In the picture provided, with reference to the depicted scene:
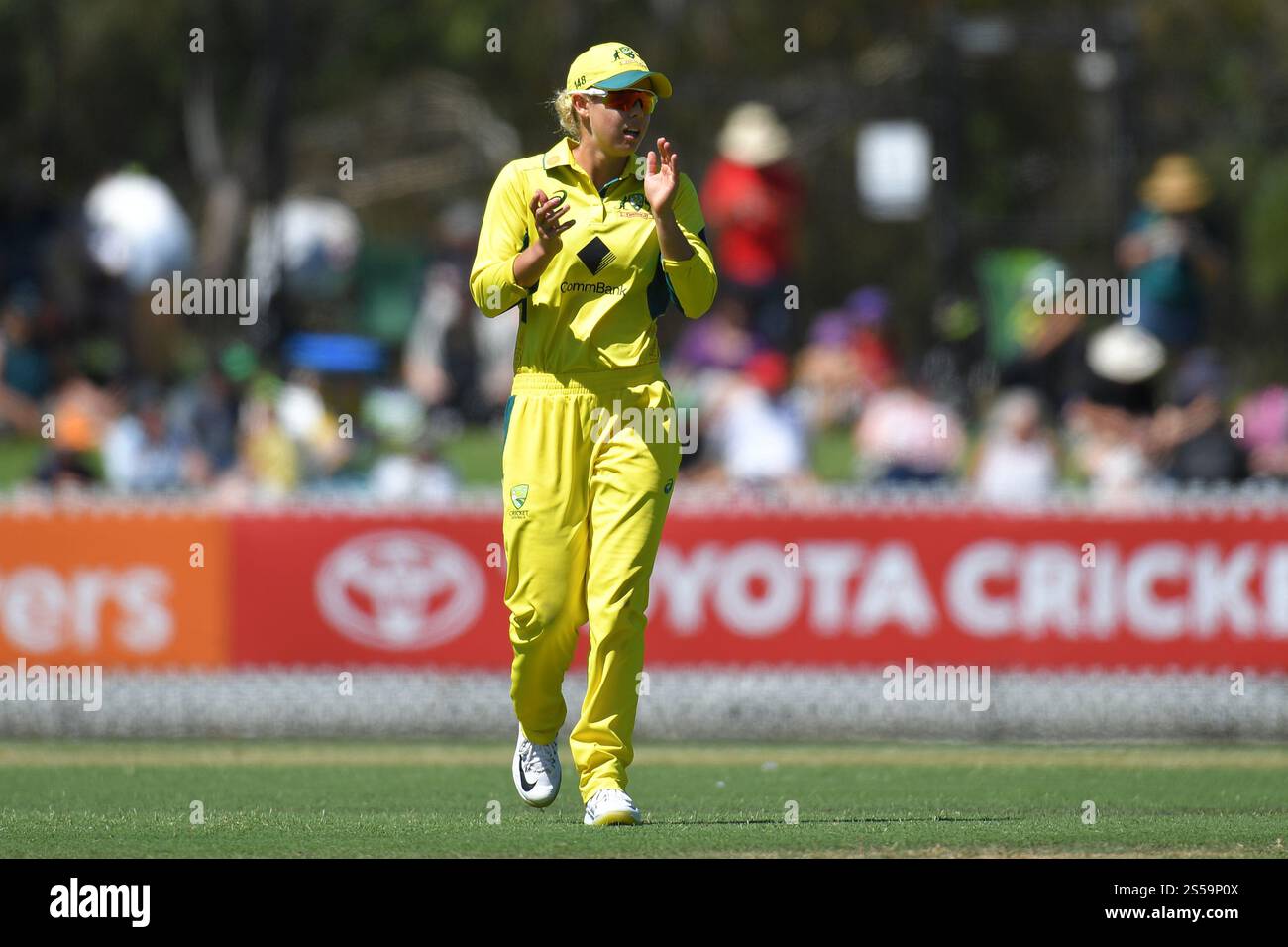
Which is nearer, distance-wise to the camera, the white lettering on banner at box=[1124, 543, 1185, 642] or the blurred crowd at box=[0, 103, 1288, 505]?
the white lettering on banner at box=[1124, 543, 1185, 642]

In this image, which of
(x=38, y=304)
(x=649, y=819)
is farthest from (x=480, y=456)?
(x=649, y=819)

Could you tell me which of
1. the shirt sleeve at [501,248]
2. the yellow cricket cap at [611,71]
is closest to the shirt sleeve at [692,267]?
the yellow cricket cap at [611,71]

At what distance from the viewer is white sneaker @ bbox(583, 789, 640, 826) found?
8367 mm

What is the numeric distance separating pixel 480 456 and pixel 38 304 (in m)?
3.86

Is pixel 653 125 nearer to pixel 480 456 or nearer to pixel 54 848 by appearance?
pixel 480 456

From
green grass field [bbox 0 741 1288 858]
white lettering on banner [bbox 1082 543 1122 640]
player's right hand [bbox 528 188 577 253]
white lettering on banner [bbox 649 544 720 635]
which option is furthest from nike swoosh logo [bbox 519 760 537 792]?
white lettering on banner [bbox 1082 543 1122 640]

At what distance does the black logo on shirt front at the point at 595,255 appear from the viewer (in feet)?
27.9

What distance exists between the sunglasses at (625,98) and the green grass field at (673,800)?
244 cm

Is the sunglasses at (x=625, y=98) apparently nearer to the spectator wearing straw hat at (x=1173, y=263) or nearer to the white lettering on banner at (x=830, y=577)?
the white lettering on banner at (x=830, y=577)

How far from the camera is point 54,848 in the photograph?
7871mm

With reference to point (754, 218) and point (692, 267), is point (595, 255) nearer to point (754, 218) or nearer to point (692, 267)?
point (692, 267)

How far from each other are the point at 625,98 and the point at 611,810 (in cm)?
241

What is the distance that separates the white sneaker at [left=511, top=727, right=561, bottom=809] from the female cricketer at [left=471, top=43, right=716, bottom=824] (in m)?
0.31

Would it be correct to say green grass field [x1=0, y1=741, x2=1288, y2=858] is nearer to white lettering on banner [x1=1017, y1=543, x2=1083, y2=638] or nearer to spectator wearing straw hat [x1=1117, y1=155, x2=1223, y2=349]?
white lettering on banner [x1=1017, y1=543, x2=1083, y2=638]
